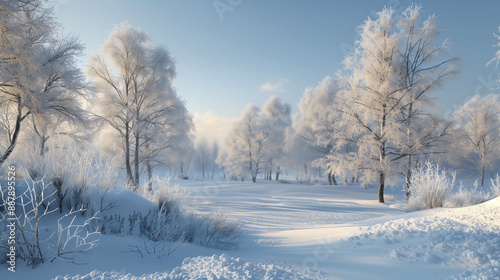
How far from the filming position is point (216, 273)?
77.0 inches

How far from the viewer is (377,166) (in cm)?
1098

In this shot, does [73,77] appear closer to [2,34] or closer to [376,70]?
[2,34]

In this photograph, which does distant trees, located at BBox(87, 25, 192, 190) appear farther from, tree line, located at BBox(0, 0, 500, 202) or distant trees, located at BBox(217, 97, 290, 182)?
distant trees, located at BBox(217, 97, 290, 182)

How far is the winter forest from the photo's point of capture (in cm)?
239

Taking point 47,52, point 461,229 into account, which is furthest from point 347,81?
point 47,52

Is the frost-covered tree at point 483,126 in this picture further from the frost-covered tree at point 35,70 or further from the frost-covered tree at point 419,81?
the frost-covered tree at point 35,70

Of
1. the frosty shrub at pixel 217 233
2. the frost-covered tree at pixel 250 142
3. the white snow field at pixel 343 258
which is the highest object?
the frost-covered tree at pixel 250 142

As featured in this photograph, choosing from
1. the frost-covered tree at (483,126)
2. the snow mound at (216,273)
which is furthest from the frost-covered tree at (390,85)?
the frost-covered tree at (483,126)

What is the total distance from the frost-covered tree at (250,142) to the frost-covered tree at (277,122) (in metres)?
1.09

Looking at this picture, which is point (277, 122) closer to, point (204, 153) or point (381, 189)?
point (381, 189)

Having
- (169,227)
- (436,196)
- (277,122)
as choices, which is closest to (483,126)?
(277,122)

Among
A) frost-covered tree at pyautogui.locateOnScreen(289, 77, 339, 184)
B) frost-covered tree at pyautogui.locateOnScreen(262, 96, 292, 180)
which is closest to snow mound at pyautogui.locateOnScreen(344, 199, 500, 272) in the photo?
frost-covered tree at pyautogui.locateOnScreen(289, 77, 339, 184)

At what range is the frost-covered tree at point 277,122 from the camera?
1205 inches

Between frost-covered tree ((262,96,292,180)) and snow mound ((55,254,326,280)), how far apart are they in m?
27.6
